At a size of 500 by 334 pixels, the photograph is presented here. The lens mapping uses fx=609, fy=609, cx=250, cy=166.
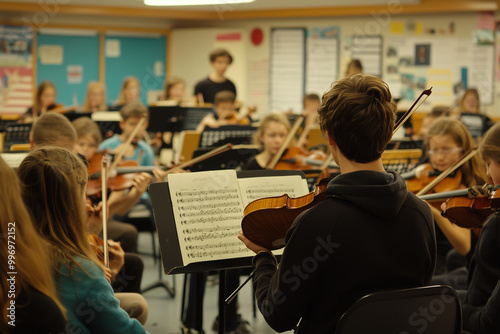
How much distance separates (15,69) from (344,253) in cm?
707

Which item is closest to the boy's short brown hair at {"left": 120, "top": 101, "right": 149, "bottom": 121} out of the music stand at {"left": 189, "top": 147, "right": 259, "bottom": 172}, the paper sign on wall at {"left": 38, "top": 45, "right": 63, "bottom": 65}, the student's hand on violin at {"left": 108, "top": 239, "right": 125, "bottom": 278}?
the music stand at {"left": 189, "top": 147, "right": 259, "bottom": 172}

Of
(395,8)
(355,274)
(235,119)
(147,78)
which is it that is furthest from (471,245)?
(147,78)

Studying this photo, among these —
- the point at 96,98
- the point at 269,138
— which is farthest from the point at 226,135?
the point at 96,98

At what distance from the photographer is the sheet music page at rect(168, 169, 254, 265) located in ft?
6.36

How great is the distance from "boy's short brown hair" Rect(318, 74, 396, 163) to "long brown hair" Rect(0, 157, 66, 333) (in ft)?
2.33

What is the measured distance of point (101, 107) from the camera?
6.16 m

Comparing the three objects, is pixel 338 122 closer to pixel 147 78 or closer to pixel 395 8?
pixel 395 8

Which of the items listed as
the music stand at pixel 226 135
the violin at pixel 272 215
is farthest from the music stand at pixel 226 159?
the violin at pixel 272 215

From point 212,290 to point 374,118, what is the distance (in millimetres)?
2584

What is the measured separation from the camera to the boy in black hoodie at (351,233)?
138cm

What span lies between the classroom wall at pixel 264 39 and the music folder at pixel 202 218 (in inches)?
227

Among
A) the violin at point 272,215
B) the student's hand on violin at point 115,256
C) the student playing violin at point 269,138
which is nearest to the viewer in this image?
the violin at point 272,215

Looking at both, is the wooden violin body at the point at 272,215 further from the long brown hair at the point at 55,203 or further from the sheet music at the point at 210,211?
the long brown hair at the point at 55,203

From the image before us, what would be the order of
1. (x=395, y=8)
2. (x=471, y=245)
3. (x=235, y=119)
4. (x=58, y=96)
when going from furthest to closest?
(x=58, y=96), (x=395, y=8), (x=235, y=119), (x=471, y=245)
